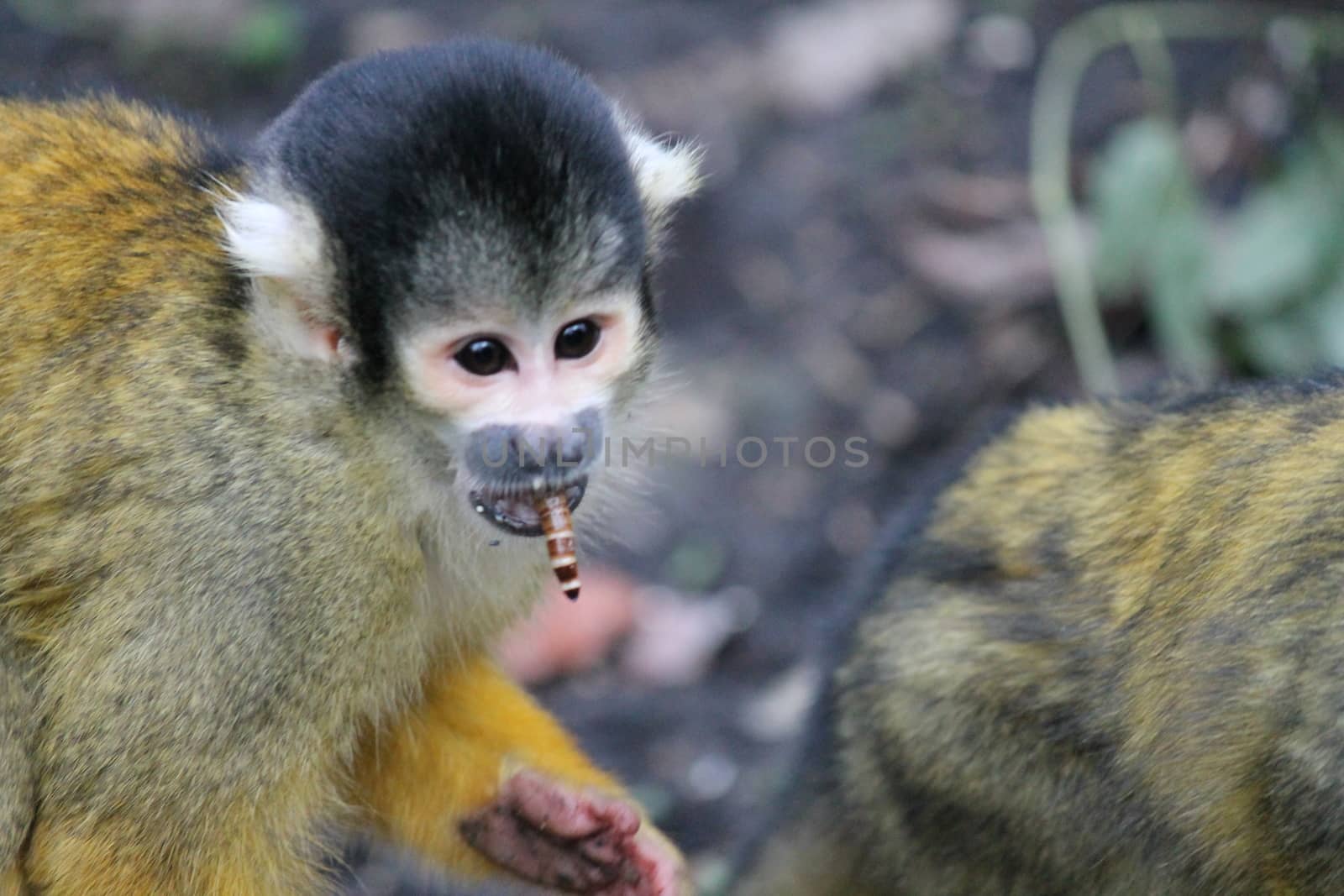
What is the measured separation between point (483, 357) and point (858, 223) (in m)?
3.10

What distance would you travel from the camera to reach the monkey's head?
251 centimetres

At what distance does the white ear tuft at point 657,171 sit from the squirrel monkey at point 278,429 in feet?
0.30

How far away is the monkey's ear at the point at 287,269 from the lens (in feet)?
8.36

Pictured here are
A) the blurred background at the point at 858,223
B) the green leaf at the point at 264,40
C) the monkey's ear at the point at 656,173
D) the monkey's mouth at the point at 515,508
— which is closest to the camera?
the monkey's mouth at the point at 515,508

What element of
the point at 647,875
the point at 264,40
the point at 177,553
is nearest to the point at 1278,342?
the point at 647,875

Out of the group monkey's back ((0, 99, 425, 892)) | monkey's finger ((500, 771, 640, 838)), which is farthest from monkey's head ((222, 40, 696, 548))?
monkey's finger ((500, 771, 640, 838))

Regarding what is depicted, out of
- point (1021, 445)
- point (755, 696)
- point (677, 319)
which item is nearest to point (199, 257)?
point (1021, 445)

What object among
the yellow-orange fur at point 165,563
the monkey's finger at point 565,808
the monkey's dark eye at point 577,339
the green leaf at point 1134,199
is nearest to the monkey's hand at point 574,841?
the monkey's finger at point 565,808

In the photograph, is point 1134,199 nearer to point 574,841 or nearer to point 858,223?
point 858,223

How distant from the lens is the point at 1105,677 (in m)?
2.77

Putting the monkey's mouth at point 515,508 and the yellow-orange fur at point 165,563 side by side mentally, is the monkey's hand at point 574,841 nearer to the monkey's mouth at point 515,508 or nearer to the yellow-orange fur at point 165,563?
the yellow-orange fur at point 165,563

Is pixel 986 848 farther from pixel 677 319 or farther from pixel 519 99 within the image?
pixel 677 319

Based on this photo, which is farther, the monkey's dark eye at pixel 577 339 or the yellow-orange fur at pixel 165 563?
the monkey's dark eye at pixel 577 339

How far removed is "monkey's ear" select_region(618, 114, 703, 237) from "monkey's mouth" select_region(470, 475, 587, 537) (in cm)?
52
